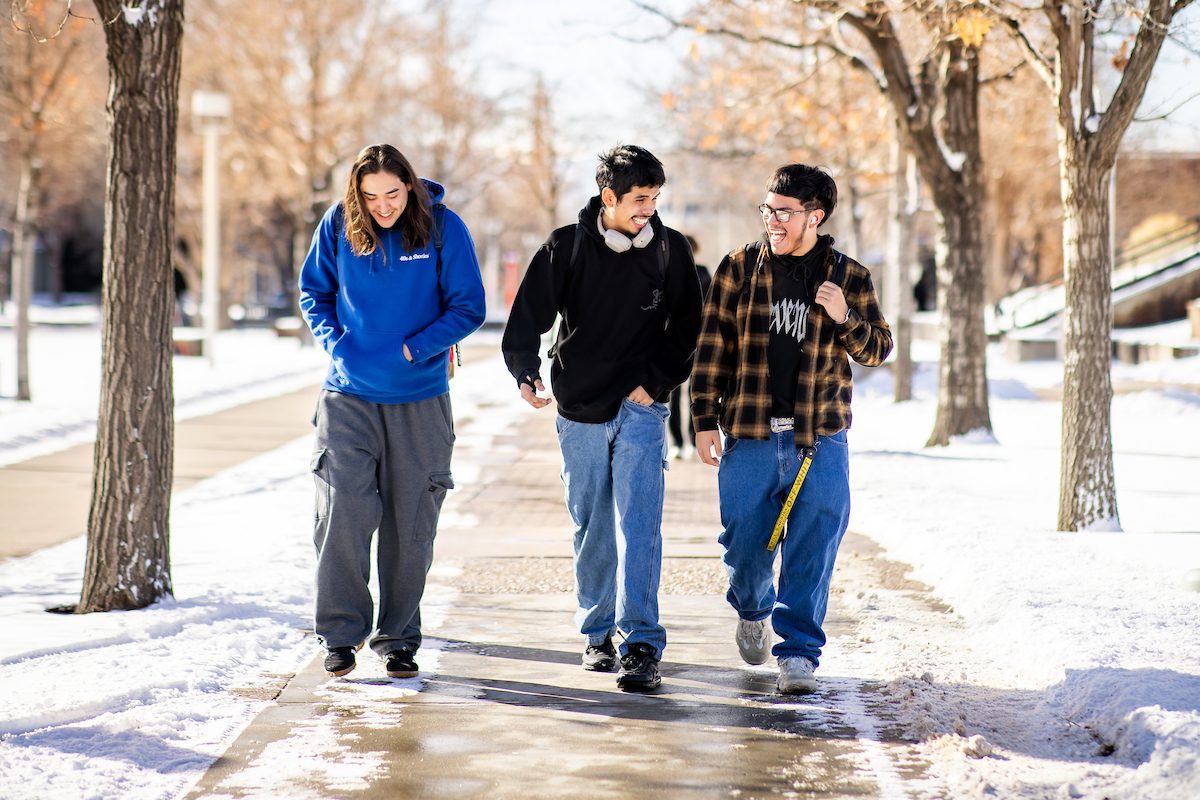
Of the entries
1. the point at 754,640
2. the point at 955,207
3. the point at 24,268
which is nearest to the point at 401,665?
the point at 754,640

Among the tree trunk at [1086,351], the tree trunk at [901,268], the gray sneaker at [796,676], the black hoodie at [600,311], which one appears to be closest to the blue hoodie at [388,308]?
the black hoodie at [600,311]

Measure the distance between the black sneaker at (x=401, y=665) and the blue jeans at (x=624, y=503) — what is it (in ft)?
2.29

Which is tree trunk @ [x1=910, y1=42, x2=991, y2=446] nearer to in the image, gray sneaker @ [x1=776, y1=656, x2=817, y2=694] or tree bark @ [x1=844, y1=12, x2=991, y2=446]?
tree bark @ [x1=844, y1=12, x2=991, y2=446]

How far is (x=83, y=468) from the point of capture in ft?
41.1

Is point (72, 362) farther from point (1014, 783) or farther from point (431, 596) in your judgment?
point (1014, 783)

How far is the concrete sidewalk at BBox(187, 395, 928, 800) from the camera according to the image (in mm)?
4227

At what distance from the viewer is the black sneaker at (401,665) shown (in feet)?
17.9

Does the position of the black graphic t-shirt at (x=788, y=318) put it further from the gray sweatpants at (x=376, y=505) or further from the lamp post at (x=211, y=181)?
the lamp post at (x=211, y=181)

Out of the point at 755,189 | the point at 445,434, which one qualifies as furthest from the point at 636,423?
the point at 755,189

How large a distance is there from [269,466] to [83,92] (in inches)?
559

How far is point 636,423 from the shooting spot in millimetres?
5418

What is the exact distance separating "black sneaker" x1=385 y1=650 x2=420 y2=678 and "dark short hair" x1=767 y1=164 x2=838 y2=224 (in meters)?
2.11


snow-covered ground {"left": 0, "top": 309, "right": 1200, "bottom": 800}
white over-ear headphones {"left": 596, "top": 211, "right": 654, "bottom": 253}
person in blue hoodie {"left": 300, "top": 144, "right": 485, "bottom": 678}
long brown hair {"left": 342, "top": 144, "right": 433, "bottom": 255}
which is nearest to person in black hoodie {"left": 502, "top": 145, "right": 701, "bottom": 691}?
white over-ear headphones {"left": 596, "top": 211, "right": 654, "bottom": 253}

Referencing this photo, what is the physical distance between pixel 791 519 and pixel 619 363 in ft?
2.69
